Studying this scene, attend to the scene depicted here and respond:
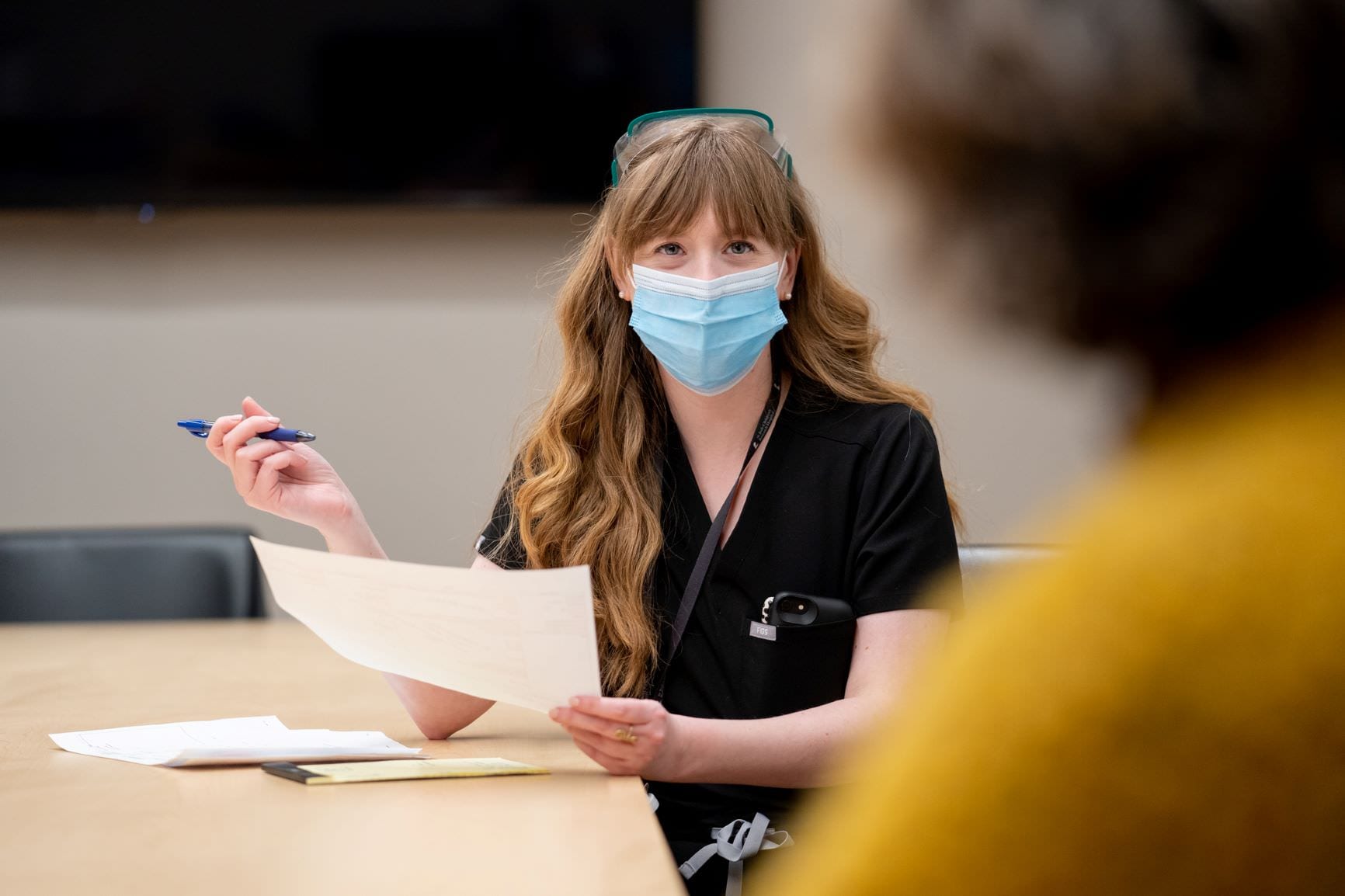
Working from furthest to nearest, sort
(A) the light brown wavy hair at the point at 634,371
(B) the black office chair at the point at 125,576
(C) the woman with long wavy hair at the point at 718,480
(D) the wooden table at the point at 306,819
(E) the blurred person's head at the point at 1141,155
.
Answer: (B) the black office chair at the point at 125,576 < (A) the light brown wavy hair at the point at 634,371 < (C) the woman with long wavy hair at the point at 718,480 < (D) the wooden table at the point at 306,819 < (E) the blurred person's head at the point at 1141,155

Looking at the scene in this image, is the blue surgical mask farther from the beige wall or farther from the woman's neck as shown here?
the beige wall

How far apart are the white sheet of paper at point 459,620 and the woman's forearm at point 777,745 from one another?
154 millimetres

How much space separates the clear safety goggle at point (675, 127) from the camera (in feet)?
5.35

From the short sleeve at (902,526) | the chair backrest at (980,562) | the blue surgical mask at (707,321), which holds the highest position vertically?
the blue surgical mask at (707,321)

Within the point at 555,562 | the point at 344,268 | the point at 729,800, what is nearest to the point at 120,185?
the point at 344,268

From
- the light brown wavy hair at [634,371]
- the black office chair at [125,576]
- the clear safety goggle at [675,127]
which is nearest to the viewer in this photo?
the light brown wavy hair at [634,371]

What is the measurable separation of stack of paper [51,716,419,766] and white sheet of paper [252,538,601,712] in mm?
92

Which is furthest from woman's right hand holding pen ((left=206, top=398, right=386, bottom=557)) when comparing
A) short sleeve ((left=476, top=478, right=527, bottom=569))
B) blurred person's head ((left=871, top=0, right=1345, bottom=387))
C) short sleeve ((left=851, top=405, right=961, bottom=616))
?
blurred person's head ((left=871, top=0, right=1345, bottom=387))

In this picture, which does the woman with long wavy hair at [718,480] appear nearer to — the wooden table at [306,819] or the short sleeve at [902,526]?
the short sleeve at [902,526]

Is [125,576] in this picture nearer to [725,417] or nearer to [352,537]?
[352,537]

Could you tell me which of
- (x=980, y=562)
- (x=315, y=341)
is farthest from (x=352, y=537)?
(x=315, y=341)

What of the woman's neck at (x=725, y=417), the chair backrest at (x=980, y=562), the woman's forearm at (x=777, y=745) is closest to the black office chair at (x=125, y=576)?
the woman's neck at (x=725, y=417)

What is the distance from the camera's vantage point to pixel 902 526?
4.83ft

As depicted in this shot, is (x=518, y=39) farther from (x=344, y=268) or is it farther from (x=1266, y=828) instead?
(x=1266, y=828)
